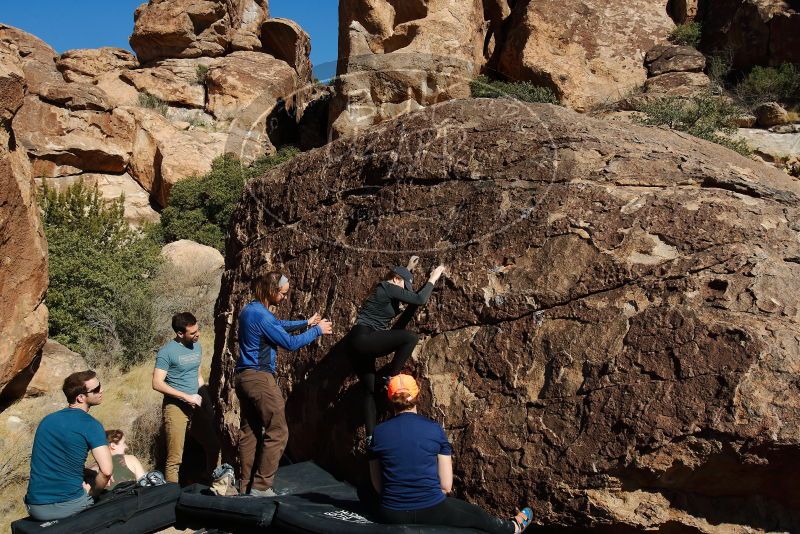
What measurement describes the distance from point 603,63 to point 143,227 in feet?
46.0

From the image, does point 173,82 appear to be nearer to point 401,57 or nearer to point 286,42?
point 286,42

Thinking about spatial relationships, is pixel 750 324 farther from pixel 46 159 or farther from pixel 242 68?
pixel 242 68

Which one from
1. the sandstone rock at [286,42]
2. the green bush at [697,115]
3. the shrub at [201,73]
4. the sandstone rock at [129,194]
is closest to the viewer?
the green bush at [697,115]

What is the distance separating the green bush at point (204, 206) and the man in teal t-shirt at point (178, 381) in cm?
1614

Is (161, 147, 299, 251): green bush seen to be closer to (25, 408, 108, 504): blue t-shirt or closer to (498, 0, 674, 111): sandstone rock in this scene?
(498, 0, 674, 111): sandstone rock

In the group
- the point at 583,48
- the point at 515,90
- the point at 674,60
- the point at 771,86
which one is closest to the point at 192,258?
the point at 515,90

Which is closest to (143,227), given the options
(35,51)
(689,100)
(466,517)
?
(35,51)

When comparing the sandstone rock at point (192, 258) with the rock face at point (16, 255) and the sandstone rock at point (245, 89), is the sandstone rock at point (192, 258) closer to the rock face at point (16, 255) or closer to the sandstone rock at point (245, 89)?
the rock face at point (16, 255)

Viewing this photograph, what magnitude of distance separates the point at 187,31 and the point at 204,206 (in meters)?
10.5

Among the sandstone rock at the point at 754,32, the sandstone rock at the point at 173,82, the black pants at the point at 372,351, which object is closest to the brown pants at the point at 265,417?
the black pants at the point at 372,351

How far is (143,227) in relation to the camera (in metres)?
21.1

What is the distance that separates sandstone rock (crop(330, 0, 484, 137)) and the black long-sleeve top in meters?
13.7

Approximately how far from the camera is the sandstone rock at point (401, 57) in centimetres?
1822

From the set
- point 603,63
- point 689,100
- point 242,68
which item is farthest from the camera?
point 242,68
